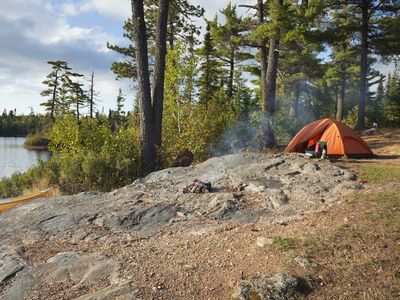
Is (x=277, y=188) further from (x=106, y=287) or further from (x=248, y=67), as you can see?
(x=248, y=67)

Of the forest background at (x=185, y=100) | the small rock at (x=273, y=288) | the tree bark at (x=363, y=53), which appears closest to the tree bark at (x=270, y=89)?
the forest background at (x=185, y=100)

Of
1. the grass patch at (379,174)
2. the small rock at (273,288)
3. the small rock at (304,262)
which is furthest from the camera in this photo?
the grass patch at (379,174)

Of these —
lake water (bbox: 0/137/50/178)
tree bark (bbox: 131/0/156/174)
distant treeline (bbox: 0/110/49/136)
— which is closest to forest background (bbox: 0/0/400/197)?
tree bark (bbox: 131/0/156/174)

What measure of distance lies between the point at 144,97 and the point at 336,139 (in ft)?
19.2

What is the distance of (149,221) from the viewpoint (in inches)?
239

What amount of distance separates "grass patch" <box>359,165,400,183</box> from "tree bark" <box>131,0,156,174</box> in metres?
6.10

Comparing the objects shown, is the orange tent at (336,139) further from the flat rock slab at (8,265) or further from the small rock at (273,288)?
the flat rock slab at (8,265)

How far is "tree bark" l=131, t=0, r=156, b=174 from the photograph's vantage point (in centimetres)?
1113

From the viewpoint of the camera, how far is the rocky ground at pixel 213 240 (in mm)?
3938

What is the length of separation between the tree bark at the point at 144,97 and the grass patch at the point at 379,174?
6.10 m

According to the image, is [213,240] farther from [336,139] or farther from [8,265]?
[336,139]

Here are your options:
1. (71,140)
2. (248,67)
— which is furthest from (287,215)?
(248,67)

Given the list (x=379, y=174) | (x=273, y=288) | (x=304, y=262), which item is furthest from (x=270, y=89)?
(x=273, y=288)

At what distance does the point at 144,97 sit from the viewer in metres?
11.3
